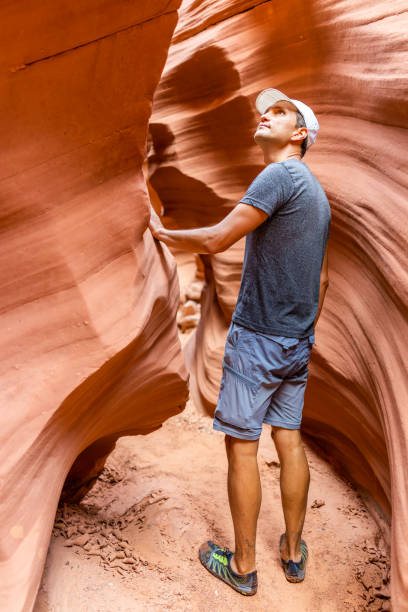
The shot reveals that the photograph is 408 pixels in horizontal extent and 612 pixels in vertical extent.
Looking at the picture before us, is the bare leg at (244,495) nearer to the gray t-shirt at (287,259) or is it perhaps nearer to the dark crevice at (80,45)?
the gray t-shirt at (287,259)

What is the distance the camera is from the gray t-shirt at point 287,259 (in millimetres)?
2314

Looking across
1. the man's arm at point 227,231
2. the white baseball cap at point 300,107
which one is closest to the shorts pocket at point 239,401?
the man's arm at point 227,231

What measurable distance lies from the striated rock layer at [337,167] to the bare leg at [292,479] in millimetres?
394

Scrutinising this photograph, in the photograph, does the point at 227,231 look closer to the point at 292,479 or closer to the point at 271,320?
the point at 271,320

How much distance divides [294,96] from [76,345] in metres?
2.25

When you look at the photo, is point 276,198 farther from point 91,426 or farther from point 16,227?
point 91,426

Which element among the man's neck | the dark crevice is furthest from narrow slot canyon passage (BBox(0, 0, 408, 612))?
the man's neck

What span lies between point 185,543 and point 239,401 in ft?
2.66

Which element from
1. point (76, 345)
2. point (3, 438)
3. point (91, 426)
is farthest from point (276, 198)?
point (3, 438)

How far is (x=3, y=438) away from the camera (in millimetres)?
1690

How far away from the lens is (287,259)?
7.73ft

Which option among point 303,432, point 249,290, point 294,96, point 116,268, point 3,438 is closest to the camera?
point 3,438

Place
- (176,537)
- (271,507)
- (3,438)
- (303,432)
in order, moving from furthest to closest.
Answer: (303,432)
(271,507)
(176,537)
(3,438)

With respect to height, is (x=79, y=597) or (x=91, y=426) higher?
(x=91, y=426)
